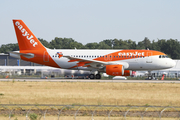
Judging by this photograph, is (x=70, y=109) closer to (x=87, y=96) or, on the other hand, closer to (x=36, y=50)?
(x=87, y=96)

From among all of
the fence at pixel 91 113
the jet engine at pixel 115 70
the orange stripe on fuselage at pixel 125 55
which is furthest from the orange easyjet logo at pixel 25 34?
the fence at pixel 91 113

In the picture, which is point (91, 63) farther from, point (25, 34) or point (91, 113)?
point (91, 113)

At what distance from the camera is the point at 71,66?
45.4 m

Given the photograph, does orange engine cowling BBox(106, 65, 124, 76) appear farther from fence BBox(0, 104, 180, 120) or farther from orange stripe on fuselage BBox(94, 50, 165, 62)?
fence BBox(0, 104, 180, 120)

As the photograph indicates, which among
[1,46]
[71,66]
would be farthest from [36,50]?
[1,46]

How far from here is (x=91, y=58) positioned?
45125 mm

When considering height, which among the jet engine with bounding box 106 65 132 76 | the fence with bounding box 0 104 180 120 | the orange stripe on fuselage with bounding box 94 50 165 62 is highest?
the orange stripe on fuselage with bounding box 94 50 165 62

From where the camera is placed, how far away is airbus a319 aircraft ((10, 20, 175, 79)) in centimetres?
4388

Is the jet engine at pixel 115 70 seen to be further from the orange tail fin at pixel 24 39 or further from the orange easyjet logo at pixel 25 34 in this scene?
the orange easyjet logo at pixel 25 34

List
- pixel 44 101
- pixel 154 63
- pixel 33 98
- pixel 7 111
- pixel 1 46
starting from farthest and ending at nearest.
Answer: pixel 1 46, pixel 154 63, pixel 33 98, pixel 44 101, pixel 7 111

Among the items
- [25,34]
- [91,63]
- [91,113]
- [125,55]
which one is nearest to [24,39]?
[25,34]

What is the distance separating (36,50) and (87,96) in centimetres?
2248

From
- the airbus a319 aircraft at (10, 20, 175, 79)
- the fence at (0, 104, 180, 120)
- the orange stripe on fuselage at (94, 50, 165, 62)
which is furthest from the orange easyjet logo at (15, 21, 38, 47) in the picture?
the fence at (0, 104, 180, 120)

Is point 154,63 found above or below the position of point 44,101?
above
